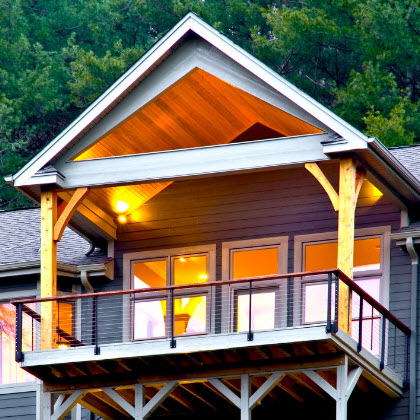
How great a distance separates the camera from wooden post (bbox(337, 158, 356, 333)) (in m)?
21.2

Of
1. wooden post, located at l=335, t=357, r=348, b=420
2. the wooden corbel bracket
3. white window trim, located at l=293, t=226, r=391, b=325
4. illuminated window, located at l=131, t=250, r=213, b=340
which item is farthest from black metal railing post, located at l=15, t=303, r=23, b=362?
wooden post, located at l=335, t=357, r=348, b=420

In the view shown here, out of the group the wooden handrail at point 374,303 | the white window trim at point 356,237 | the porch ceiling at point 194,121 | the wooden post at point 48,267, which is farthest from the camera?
the white window trim at point 356,237

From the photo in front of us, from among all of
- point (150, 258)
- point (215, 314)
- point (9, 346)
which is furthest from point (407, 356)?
point (9, 346)

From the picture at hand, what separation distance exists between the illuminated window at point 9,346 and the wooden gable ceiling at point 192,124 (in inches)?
99.8

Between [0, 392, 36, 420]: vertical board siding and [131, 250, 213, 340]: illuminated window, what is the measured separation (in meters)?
2.08

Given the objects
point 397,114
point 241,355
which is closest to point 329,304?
point 241,355

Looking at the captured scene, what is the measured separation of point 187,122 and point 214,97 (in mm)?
668

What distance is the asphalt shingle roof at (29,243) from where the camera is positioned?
2561 centimetres

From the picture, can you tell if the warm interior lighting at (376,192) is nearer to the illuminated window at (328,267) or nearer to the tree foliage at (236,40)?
the illuminated window at (328,267)

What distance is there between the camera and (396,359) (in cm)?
2291

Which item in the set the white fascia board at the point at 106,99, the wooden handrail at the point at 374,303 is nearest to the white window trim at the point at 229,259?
the wooden handrail at the point at 374,303

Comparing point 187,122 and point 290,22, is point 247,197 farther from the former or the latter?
point 290,22

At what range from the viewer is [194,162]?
22.6 meters

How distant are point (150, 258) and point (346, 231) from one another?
15.6 ft
